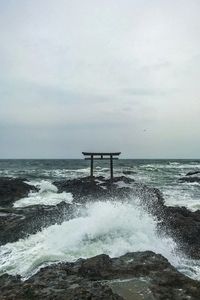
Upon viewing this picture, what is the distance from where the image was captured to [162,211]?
1642 centimetres

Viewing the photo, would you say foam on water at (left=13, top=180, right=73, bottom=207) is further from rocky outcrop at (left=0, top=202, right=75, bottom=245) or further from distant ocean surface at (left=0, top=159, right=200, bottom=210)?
distant ocean surface at (left=0, top=159, right=200, bottom=210)

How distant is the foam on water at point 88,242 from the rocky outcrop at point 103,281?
119 cm

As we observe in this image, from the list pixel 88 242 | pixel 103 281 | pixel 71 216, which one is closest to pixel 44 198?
pixel 71 216

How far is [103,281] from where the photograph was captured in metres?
7.49

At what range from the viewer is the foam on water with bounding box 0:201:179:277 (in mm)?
9798

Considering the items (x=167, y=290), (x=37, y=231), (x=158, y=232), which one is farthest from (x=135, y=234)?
(x=167, y=290)

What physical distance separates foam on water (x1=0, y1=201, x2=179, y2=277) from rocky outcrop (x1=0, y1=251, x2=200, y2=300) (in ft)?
3.90

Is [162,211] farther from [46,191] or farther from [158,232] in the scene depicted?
[46,191]

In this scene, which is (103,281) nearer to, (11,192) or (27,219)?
(27,219)

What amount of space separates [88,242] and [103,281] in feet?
11.2

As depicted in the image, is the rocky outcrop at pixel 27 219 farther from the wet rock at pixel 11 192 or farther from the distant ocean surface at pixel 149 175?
the distant ocean surface at pixel 149 175

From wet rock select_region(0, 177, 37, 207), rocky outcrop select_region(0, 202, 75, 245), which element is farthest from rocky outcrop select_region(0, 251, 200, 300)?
wet rock select_region(0, 177, 37, 207)

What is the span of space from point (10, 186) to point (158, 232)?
15.3m

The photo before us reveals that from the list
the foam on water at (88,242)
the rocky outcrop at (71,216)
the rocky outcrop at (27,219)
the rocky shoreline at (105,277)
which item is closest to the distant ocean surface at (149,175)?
the rocky outcrop at (71,216)
